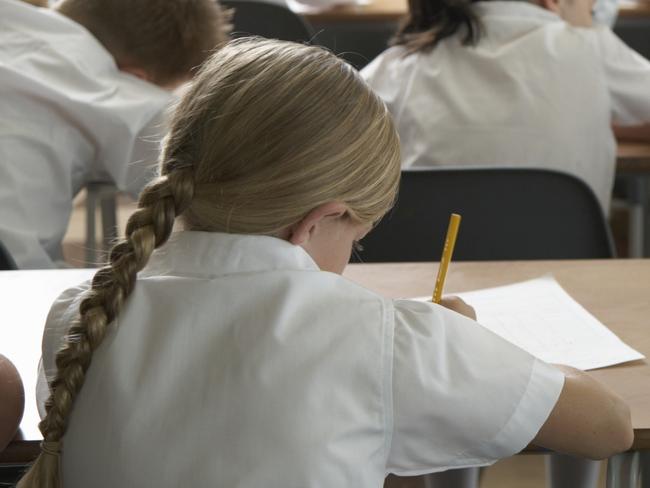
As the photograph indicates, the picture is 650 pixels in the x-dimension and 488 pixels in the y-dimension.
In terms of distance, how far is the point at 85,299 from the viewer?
1013 mm

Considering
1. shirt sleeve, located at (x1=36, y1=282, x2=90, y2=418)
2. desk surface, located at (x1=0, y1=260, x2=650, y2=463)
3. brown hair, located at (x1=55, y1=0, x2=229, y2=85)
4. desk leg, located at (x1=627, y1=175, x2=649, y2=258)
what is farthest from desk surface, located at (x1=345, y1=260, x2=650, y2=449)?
desk leg, located at (x1=627, y1=175, x2=649, y2=258)

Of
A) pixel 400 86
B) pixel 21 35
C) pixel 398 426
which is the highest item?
pixel 398 426

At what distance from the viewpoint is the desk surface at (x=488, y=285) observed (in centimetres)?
123

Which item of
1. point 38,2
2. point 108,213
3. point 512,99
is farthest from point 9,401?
point 38,2

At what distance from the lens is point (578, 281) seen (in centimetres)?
156

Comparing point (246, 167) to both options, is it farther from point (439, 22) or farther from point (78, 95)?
point (439, 22)

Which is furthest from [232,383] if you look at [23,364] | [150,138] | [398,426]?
[150,138]

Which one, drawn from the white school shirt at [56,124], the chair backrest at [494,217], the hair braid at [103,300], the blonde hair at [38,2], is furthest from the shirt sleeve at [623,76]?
the blonde hair at [38,2]

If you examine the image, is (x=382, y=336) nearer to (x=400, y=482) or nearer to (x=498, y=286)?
(x=498, y=286)

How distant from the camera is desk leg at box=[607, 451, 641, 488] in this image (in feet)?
3.81

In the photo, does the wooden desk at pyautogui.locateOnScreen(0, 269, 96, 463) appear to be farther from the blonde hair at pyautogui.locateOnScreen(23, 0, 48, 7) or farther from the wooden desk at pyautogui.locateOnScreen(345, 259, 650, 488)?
the blonde hair at pyautogui.locateOnScreen(23, 0, 48, 7)

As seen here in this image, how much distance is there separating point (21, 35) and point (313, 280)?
1.31 metres

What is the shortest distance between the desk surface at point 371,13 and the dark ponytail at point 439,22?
1164 mm

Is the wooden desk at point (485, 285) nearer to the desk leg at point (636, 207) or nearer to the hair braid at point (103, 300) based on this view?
the hair braid at point (103, 300)
